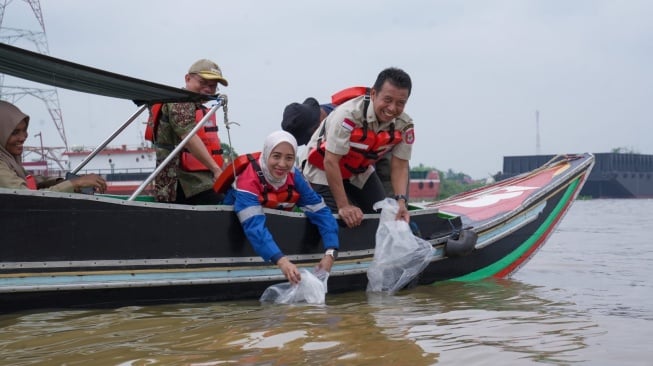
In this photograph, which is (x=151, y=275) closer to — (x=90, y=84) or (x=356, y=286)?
(x=90, y=84)

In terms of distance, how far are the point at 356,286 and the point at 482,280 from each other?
5.20ft

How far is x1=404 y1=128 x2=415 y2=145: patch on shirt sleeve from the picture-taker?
5535 millimetres

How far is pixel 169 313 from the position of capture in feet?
13.8

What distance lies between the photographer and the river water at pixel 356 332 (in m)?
3.07

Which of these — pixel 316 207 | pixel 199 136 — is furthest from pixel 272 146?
pixel 199 136

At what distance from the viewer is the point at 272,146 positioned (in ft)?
14.9

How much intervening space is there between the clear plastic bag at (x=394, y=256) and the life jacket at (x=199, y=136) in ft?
4.31

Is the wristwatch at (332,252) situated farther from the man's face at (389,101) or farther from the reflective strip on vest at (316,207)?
the man's face at (389,101)

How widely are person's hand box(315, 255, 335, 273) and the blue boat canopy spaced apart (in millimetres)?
1345

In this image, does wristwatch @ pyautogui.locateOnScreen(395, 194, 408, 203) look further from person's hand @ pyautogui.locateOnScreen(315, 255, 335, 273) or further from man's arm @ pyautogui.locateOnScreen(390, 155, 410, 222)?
person's hand @ pyautogui.locateOnScreen(315, 255, 335, 273)

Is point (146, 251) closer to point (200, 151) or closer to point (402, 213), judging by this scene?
point (200, 151)

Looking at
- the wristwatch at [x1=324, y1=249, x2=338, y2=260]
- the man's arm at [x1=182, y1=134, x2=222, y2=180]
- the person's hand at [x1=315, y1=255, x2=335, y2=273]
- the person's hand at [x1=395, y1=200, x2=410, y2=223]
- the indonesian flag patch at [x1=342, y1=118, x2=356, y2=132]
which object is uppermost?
the indonesian flag patch at [x1=342, y1=118, x2=356, y2=132]

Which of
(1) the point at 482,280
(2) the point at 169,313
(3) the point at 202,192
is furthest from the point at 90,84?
(1) the point at 482,280

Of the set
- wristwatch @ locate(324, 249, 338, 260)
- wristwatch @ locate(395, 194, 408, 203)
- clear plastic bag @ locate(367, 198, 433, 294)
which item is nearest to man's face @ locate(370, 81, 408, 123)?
wristwatch @ locate(395, 194, 408, 203)
